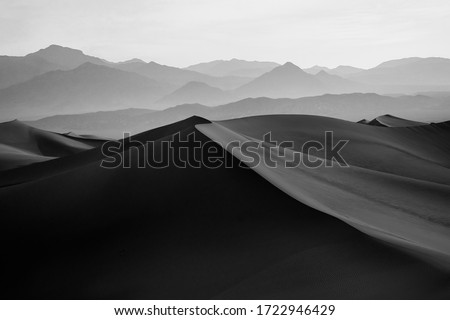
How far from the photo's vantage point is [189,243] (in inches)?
251

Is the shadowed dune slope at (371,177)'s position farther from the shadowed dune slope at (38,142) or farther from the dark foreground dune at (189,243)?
the shadowed dune slope at (38,142)

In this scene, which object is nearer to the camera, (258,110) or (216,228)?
(216,228)

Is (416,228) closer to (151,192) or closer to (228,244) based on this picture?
(228,244)

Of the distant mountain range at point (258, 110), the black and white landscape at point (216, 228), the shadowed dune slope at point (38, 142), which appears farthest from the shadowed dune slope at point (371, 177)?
the distant mountain range at point (258, 110)

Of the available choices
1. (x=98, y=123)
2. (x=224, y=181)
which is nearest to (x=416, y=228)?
(x=224, y=181)

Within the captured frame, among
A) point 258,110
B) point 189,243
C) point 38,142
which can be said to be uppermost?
point 258,110

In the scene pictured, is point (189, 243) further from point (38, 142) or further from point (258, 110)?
point (258, 110)

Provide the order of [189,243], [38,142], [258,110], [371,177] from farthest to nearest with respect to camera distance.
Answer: [258,110] < [38,142] < [371,177] < [189,243]

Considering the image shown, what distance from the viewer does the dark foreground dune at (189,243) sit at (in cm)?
510

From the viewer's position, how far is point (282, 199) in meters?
6.96

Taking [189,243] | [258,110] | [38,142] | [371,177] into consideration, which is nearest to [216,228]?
[189,243]

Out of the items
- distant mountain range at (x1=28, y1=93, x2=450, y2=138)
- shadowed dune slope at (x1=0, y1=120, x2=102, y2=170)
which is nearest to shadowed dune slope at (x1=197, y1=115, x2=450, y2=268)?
shadowed dune slope at (x1=0, y1=120, x2=102, y2=170)
